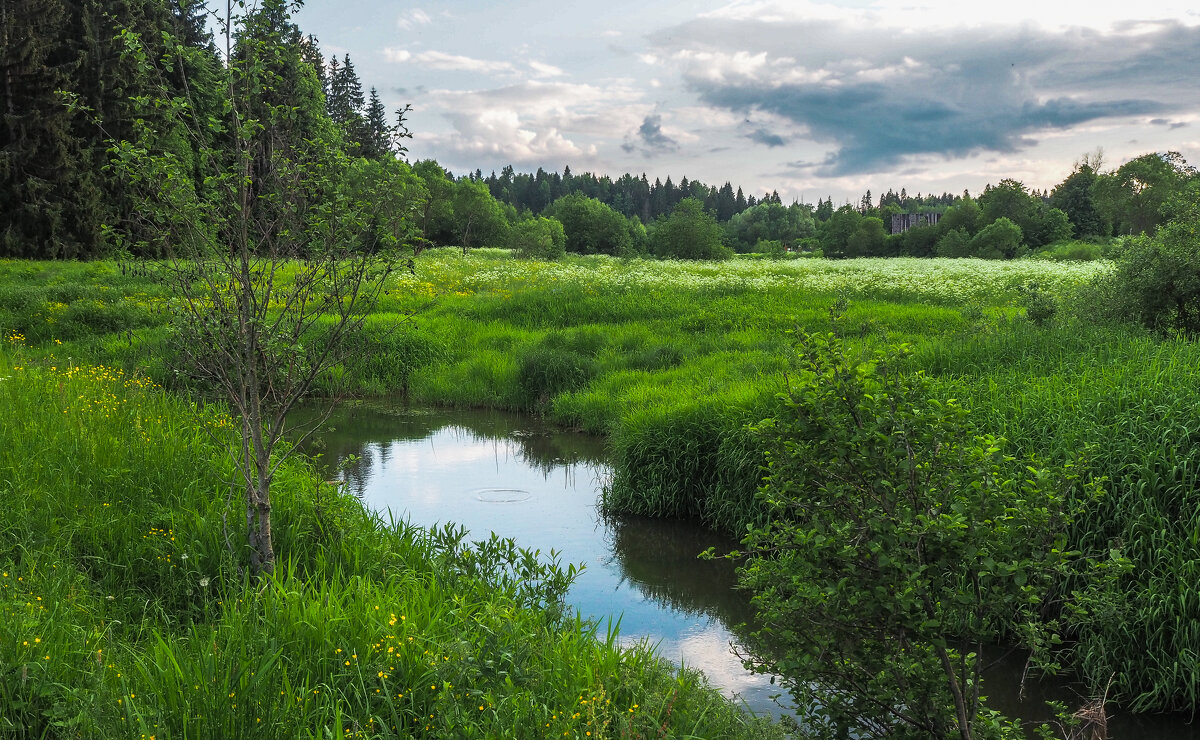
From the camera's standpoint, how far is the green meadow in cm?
339

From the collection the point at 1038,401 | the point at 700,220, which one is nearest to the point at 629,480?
the point at 1038,401

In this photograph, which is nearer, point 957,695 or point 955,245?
point 957,695

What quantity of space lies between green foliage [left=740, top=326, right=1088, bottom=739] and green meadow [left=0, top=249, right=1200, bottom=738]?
0.41 m

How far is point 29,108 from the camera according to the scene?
29922mm

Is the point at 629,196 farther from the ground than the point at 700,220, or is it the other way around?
the point at 629,196

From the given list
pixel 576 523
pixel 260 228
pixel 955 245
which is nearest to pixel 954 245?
pixel 955 245

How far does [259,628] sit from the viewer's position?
3.97m

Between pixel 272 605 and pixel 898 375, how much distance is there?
3400 mm

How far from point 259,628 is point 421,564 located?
6.17 ft

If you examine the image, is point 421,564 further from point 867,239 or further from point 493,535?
point 867,239

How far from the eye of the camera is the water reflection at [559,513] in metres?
6.48

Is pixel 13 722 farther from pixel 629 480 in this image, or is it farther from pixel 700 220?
pixel 700 220

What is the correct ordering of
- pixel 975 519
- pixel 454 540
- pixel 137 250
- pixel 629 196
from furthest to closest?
pixel 629 196 → pixel 454 540 → pixel 137 250 → pixel 975 519

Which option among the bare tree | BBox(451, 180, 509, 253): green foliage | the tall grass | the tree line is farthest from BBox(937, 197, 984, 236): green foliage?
the bare tree
